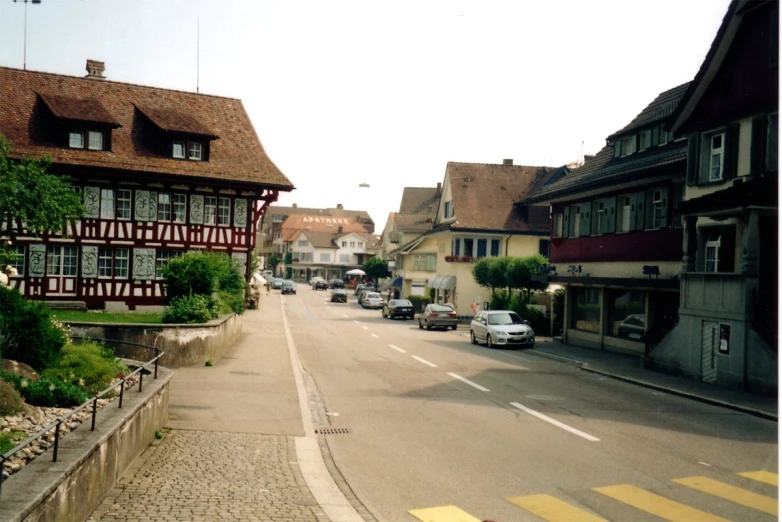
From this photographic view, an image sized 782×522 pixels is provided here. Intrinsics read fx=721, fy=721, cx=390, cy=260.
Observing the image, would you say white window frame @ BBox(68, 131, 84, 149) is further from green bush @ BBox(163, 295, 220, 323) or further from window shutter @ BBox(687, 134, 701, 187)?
window shutter @ BBox(687, 134, 701, 187)

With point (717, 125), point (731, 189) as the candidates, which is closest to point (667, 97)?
point (717, 125)

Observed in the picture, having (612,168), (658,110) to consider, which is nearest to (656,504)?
(612,168)

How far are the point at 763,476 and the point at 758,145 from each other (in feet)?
36.0

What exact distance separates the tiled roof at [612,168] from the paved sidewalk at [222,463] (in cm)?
1532

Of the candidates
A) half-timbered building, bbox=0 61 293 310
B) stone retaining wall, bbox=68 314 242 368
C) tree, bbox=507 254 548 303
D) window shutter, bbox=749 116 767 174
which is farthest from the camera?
tree, bbox=507 254 548 303

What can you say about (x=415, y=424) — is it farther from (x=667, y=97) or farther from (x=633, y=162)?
(x=667, y=97)

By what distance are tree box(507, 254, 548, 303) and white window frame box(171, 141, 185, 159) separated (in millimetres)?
18412

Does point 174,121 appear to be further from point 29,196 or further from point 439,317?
point 439,317

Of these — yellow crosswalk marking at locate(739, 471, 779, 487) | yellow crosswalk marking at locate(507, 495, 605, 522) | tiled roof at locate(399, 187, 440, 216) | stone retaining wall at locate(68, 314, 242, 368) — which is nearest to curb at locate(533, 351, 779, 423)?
yellow crosswalk marking at locate(739, 471, 779, 487)

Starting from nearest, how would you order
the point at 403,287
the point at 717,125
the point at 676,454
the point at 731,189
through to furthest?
1. the point at 676,454
2. the point at 731,189
3. the point at 717,125
4. the point at 403,287

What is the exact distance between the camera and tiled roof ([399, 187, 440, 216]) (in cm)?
8431

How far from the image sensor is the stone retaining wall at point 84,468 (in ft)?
18.1

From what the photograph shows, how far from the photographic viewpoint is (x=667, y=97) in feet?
94.2

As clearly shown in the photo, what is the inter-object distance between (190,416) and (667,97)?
77.2 feet
